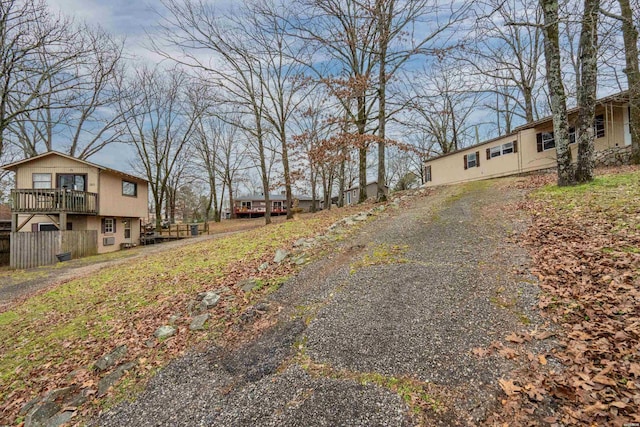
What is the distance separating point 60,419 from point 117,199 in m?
18.7

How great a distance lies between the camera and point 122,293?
6.44m

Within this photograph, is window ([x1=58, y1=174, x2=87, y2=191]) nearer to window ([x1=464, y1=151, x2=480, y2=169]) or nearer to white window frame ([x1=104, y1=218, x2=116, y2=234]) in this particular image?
white window frame ([x1=104, y1=218, x2=116, y2=234])

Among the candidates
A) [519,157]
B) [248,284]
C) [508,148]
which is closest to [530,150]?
[519,157]

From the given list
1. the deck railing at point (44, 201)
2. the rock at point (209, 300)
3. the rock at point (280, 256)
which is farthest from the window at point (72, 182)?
the rock at point (209, 300)

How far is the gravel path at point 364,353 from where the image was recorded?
2445mm

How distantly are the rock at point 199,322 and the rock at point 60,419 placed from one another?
149cm

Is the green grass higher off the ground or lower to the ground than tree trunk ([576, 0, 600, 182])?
lower

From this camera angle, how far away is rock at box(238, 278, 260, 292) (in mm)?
5152

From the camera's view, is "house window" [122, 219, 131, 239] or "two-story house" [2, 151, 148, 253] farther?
"house window" [122, 219, 131, 239]

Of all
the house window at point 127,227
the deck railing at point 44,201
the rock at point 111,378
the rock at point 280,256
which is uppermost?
the deck railing at point 44,201

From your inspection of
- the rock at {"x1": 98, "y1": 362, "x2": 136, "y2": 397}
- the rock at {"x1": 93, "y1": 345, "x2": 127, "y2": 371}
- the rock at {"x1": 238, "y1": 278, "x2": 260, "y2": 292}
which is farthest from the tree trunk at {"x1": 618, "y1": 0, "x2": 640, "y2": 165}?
the rock at {"x1": 93, "y1": 345, "x2": 127, "y2": 371}

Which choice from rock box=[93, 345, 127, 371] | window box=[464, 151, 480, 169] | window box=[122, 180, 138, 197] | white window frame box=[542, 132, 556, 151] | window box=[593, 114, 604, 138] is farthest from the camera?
window box=[122, 180, 138, 197]

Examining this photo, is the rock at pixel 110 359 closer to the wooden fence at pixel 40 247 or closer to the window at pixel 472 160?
the wooden fence at pixel 40 247

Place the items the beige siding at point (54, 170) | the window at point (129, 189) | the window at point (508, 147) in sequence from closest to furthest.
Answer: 1. the beige siding at point (54, 170)
2. the window at point (508, 147)
3. the window at point (129, 189)
